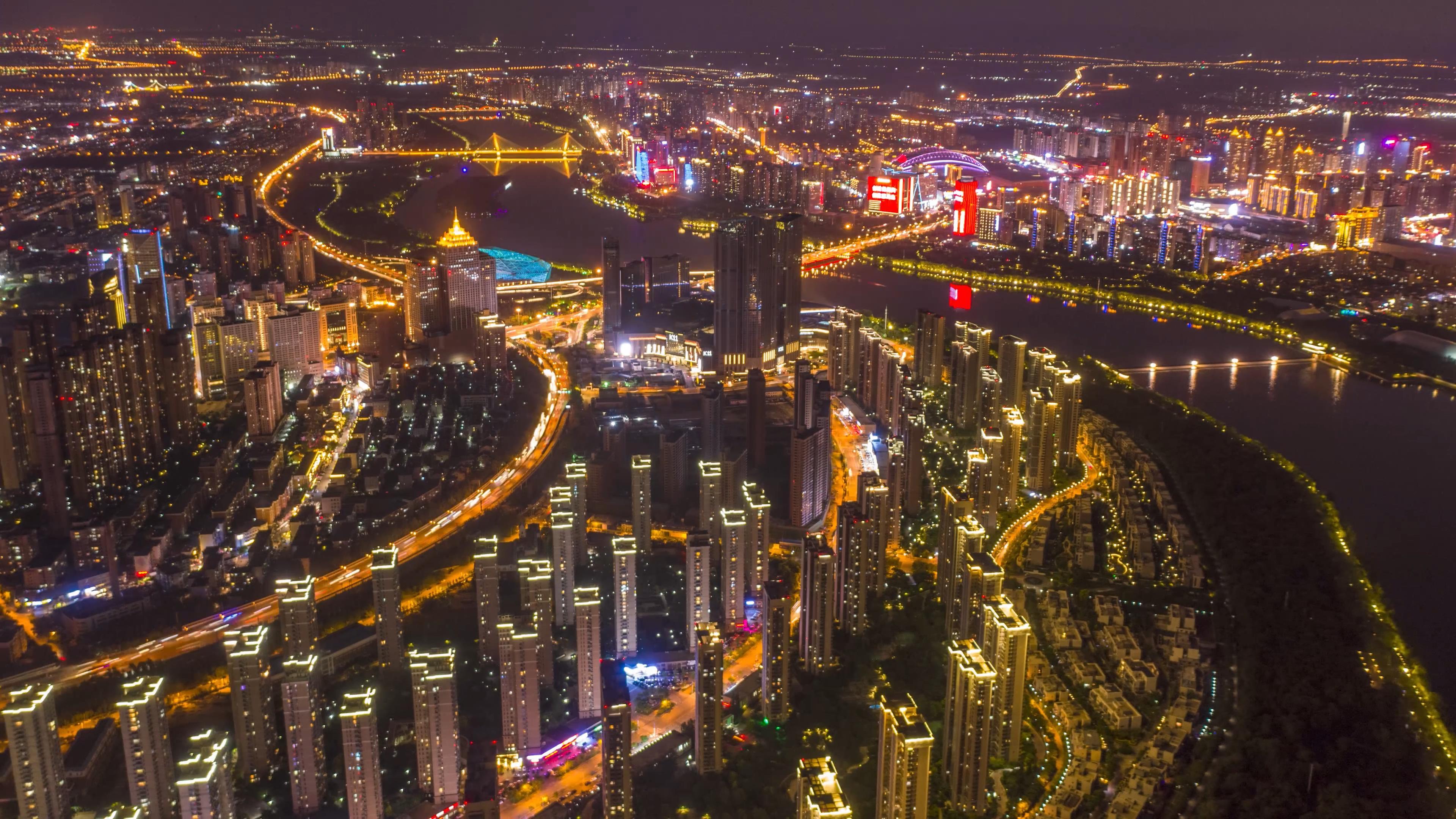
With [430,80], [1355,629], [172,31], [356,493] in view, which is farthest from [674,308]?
[430,80]

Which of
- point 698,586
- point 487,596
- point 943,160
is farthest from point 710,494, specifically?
point 943,160

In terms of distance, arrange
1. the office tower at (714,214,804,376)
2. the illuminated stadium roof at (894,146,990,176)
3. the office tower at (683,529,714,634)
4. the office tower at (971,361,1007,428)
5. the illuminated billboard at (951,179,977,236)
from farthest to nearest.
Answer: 1. the illuminated stadium roof at (894,146,990,176)
2. the illuminated billboard at (951,179,977,236)
3. the office tower at (714,214,804,376)
4. the office tower at (971,361,1007,428)
5. the office tower at (683,529,714,634)

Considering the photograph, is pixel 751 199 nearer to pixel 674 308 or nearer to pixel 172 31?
pixel 674 308

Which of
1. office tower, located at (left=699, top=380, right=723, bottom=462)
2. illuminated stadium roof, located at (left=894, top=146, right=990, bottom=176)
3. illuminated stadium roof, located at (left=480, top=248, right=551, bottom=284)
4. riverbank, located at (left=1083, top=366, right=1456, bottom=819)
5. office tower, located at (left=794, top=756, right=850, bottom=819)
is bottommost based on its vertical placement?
riverbank, located at (left=1083, top=366, right=1456, bottom=819)

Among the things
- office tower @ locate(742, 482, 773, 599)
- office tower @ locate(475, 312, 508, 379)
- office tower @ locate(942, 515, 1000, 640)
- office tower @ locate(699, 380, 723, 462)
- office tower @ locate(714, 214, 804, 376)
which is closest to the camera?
office tower @ locate(942, 515, 1000, 640)

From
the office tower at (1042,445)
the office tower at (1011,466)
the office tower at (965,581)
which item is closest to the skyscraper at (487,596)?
the office tower at (965,581)

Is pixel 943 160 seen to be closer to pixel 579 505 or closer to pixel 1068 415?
pixel 1068 415

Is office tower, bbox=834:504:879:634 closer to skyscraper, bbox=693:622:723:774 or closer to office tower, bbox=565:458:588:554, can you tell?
skyscraper, bbox=693:622:723:774

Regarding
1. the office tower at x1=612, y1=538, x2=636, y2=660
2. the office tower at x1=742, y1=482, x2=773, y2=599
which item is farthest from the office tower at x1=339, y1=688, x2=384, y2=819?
the office tower at x1=742, y1=482, x2=773, y2=599

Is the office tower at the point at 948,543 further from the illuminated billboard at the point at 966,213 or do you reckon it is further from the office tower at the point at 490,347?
the illuminated billboard at the point at 966,213
